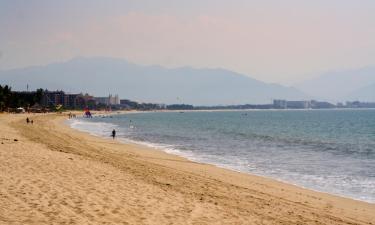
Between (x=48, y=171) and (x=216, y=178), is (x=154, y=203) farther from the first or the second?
(x=216, y=178)

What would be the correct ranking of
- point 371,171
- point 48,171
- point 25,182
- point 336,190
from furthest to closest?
point 371,171 < point 336,190 < point 48,171 < point 25,182

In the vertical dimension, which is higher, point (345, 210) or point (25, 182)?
point (25, 182)

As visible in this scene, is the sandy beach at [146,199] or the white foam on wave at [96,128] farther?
the white foam on wave at [96,128]

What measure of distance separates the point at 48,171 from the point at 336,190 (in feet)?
37.5

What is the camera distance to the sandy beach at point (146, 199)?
33.3 feet

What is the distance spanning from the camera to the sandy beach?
33.3 feet

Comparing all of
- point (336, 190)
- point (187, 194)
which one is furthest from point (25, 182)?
point (336, 190)

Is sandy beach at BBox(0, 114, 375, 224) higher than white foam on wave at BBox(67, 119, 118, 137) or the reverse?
higher

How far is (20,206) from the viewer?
1007cm

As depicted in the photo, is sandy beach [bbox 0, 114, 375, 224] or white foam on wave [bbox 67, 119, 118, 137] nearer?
sandy beach [bbox 0, 114, 375, 224]

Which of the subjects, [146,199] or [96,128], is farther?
[96,128]

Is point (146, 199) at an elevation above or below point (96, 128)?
above

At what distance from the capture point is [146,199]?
12.4 meters

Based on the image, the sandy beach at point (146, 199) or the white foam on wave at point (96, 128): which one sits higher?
the sandy beach at point (146, 199)
